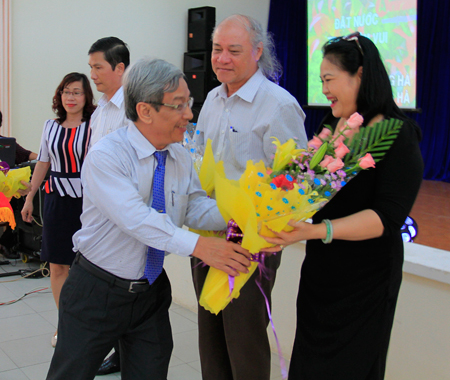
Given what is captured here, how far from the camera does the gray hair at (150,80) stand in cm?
148

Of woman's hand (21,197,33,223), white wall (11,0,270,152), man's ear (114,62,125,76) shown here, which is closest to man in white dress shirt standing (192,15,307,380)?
man's ear (114,62,125,76)

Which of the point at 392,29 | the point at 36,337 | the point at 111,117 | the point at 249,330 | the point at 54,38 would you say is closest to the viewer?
the point at 249,330

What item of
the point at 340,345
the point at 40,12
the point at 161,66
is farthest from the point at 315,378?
the point at 40,12

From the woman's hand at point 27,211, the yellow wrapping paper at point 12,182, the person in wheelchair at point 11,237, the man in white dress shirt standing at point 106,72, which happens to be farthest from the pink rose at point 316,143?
the person in wheelchair at point 11,237

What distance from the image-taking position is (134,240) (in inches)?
60.7

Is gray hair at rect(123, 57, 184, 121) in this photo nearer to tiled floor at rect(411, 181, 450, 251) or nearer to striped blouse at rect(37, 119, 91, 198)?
Result: striped blouse at rect(37, 119, 91, 198)

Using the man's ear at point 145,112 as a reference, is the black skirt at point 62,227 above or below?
below

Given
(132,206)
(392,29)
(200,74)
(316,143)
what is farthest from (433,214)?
(132,206)

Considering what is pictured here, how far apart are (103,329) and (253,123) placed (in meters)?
1.00

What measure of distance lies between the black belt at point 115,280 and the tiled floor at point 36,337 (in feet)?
4.02

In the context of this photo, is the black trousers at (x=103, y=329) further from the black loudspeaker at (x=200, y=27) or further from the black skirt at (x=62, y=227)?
the black loudspeaker at (x=200, y=27)

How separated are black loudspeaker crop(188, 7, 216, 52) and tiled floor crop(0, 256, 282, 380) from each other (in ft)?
20.7

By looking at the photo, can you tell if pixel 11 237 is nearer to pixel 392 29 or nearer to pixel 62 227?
pixel 62 227

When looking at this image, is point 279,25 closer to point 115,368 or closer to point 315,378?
point 115,368
